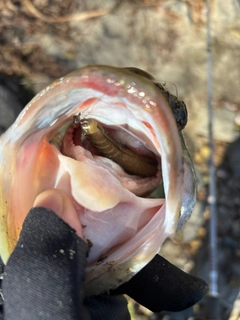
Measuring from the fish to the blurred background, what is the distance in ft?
6.37

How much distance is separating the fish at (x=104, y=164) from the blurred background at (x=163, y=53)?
1943 mm

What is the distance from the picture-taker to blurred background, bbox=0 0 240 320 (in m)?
3.18

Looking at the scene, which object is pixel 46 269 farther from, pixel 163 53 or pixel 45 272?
pixel 163 53

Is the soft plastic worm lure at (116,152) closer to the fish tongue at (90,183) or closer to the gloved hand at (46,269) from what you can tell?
the fish tongue at (90,183)

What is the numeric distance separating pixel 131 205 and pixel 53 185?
0.25 meters

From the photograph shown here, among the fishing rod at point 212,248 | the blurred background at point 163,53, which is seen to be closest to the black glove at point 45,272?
the fishing rod at point 212,248

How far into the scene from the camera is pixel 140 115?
3.33 ft

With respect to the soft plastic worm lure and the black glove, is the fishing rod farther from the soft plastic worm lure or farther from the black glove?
the black glove

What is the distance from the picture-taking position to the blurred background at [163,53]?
10.4ft

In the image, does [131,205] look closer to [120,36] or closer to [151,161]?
[151,161]

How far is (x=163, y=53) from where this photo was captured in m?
3.33

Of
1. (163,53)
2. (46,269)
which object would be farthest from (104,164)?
(163,53)

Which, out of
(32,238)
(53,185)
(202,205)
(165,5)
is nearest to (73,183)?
(53,185)

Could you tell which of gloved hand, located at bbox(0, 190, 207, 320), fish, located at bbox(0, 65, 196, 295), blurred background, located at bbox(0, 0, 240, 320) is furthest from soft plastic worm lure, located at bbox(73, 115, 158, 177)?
blurred background, located at bbox(0, 0, 240, 320)
